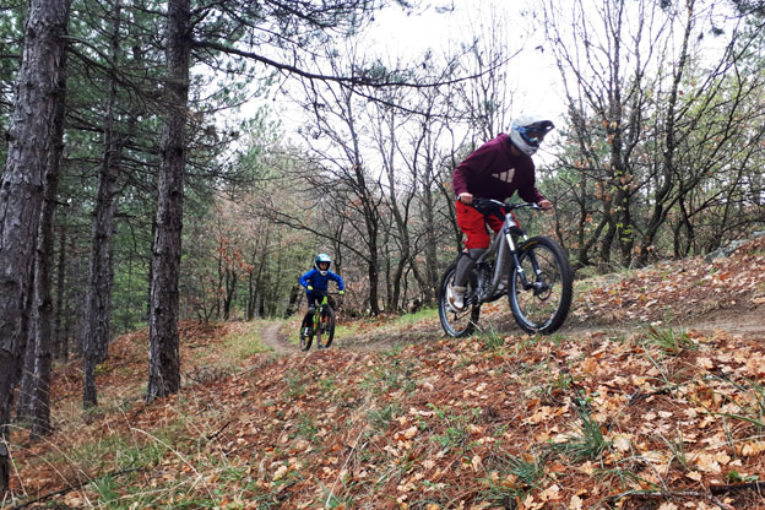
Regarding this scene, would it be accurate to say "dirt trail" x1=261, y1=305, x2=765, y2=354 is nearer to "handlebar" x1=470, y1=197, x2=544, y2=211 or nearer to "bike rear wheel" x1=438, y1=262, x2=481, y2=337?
"bike rear wheel" x1=438, y1=262, x2=481, y2=337

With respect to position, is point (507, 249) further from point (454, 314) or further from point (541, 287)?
point (454, 314)

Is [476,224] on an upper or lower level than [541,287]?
upper

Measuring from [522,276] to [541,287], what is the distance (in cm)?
22

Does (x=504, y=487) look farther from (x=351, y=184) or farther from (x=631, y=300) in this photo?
(x=351, y=184)

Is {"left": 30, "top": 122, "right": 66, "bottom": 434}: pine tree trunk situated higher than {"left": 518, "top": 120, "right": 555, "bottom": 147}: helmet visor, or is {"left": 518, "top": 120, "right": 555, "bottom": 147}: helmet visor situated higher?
{"left": 518, "top": 120, "right": 555, "bottom": 147}: helmet visor

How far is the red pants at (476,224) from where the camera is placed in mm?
5055

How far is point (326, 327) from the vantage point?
937cm

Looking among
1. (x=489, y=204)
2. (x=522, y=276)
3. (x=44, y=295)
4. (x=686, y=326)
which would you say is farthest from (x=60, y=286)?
(x=686, y=326)

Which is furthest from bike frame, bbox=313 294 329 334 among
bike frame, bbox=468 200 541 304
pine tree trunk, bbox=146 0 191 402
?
bike frame, bbox=468 200 541 304

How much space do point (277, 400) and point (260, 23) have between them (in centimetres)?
572

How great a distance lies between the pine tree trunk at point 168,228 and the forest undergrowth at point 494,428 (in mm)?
989

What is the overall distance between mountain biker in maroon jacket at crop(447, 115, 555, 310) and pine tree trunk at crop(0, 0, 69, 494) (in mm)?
4263

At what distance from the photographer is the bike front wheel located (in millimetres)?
4059

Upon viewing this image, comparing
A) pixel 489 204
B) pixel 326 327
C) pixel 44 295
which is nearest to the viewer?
pixel 489 204
